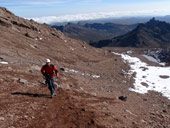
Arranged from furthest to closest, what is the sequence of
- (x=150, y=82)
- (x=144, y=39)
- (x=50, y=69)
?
1. (x=144, y=39)
2. (x=150, y=82)
3. (x=50, y=69)

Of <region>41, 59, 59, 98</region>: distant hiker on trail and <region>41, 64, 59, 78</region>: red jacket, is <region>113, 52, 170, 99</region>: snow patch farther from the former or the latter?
<region>41, 64, 59, 78</region>: red jacket

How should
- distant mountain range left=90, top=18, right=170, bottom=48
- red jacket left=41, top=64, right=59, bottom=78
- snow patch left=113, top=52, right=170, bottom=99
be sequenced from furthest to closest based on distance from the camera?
distant mountain range left=90, top=18, right=170, bottom=48 < snow patch left=113, top=52, right=170, bottom=99 < red jacket left=41, top=64, right=59, bottom=78

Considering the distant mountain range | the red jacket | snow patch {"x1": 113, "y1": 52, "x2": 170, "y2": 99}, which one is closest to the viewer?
the red jacket

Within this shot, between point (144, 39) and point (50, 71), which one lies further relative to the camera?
point (144, 39)

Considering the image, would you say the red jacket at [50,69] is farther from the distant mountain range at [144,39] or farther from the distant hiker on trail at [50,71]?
the distant mountain range at [144,39]

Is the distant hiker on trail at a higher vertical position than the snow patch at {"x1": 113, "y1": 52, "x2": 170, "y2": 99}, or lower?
higher

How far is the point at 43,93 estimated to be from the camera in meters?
10.9

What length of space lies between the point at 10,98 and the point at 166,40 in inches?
5882

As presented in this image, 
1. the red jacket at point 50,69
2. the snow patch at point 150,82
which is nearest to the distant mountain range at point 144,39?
the snow patch at point 150,82

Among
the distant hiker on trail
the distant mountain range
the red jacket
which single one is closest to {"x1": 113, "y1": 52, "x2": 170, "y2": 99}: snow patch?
the distant hiker on trail

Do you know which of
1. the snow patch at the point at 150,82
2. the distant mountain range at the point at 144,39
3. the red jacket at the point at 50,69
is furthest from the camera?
the distant mountain range at the point at 144,39

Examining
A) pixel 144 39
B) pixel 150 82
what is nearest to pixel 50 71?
pixel 150 82

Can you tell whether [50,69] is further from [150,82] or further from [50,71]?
[150,82]

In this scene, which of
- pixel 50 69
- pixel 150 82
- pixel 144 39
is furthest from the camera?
pixel 144 39
